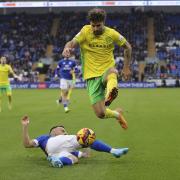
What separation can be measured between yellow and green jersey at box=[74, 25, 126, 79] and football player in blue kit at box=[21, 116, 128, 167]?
177 cm

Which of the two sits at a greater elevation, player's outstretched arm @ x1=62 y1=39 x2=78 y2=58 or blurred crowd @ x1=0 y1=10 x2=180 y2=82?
player's outstretched arm @ x1=62 y1=39 x2=78 y2=58

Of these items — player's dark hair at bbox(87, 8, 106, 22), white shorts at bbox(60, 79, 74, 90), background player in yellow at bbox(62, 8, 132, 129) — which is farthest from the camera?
white shorts at bbox(60, 79, 74, 90)

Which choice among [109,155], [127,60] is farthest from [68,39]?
[109,155]

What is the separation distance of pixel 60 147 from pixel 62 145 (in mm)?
50

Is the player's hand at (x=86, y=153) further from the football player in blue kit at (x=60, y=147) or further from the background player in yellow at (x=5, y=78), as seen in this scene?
the background player in yellow at (x=5, y=78)

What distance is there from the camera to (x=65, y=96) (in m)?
22.2

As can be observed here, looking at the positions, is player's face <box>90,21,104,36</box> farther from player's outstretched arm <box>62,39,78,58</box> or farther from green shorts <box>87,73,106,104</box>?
Result: green shorts <box>87,73,106,104</box>

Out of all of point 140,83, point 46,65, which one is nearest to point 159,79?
point 140,83

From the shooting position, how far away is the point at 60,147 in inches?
338

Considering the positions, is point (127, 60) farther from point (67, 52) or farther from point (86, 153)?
point (86, 153)

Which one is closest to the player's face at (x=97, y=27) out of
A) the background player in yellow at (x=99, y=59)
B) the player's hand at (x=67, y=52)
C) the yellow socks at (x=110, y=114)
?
the background player in yellow at (x=99, y=59)

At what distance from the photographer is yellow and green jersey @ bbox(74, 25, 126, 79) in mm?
9984

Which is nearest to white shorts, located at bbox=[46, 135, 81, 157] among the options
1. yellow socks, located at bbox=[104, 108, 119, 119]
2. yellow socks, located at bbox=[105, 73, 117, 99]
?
yellow socks, located at bbox=[105, 73, 117, 99]

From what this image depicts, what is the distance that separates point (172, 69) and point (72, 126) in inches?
1370
